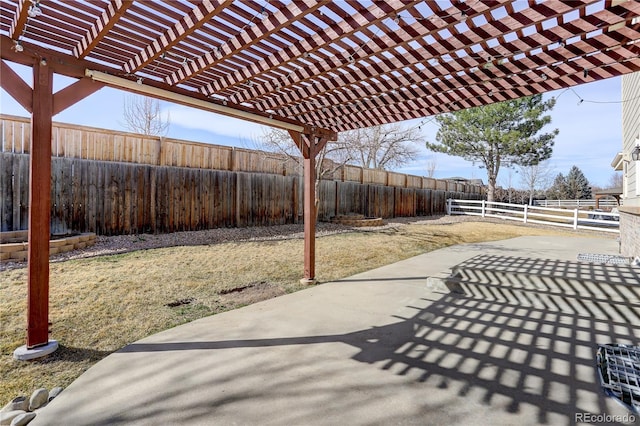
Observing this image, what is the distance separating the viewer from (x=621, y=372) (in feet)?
8.23

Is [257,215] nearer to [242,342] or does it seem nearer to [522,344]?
[242,342]

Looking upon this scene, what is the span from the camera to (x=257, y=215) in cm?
959

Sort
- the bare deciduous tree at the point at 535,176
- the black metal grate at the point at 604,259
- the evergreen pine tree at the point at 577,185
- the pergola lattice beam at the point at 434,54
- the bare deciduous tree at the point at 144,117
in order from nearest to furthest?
the pergola lattice beam at the point at 434,54, the black metal grate at the point at 604,259, the bare deciduous tree at the point at 144,117, the bare deciduous tree at the point at 535,176, the evergreen pine tree at the point at 577,185

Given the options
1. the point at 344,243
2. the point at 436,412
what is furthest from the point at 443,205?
the point at 436,412

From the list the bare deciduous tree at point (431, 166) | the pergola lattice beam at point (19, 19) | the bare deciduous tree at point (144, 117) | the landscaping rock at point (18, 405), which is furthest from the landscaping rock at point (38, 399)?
the bare deciduous tree at point (431, 166)

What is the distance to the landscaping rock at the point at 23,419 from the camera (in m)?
1.87

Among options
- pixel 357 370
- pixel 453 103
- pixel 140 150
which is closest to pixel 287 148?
pixel 140 150

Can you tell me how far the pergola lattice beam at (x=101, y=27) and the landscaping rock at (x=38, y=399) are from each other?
264 cm

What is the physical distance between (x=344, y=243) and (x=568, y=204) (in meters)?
31.0

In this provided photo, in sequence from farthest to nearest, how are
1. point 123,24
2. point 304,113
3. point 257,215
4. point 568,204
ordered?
point 568,204, point 257,215, point 304,113, point 123,24

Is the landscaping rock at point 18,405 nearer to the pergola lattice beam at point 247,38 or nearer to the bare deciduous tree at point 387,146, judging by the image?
the pergola lattice beam at point 247,38

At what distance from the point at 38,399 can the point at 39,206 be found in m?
1.52

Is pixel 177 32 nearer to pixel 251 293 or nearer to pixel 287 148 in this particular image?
pixel 251 293

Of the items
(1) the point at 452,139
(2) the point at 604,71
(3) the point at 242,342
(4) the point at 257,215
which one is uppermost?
(1) the point at 452,139
